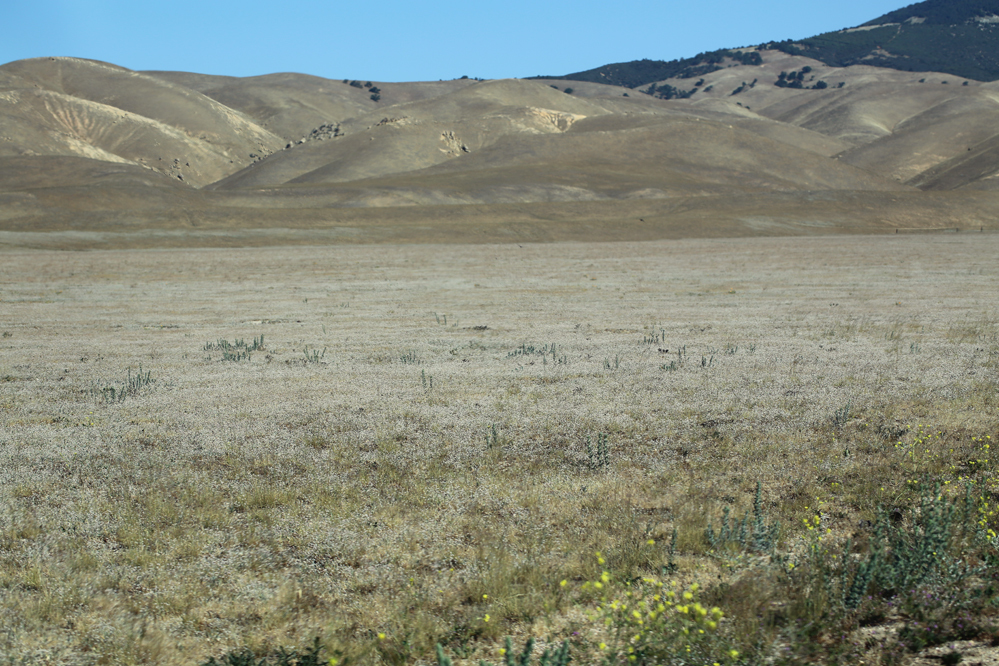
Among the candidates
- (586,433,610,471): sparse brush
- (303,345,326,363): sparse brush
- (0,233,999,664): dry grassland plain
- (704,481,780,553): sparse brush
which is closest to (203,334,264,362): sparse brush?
(0,233,999,664): dry grassland plain

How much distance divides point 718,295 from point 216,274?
83.9ft

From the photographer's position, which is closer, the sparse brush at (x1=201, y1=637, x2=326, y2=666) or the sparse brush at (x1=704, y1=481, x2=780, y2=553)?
the sparse brush at (x1=201, y1=637, x2=326, y2=666)

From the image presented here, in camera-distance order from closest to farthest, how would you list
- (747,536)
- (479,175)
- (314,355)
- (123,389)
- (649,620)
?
(649,620)
(747,536)
(123,389)
(314,355)
(479,175)

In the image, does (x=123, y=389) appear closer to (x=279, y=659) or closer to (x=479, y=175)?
(x=279, y=659)

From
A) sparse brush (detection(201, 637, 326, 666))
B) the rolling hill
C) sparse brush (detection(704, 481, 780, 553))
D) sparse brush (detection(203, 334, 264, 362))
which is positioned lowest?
sparse brush (detection(201, 637, 326, 666))

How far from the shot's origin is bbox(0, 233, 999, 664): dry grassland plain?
17.1ft

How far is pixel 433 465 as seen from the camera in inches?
326

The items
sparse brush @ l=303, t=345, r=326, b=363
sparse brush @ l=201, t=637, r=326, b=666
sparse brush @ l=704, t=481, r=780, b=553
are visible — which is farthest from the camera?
sparse brush @ l=303, t=345, r=326, b=363

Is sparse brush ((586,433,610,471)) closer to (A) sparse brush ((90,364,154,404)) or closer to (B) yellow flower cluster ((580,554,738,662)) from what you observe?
(B) yellow flower cluster ((580,554,738,662))

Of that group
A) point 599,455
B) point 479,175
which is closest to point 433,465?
point 599,455

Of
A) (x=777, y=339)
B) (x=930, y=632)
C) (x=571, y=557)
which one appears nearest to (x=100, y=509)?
(x=571, y=557)

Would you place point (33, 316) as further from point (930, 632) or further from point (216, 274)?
point (930, 632)

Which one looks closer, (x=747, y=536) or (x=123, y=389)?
(x=747, y=536)

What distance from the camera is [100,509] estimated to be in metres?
6.92
